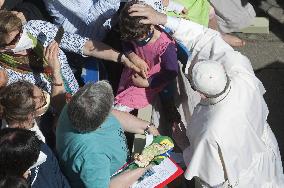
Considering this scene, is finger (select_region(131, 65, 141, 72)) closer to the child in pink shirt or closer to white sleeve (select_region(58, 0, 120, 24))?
the child in pink shirt

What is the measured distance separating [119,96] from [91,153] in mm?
1175

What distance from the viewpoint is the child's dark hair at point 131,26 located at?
11.3 feet

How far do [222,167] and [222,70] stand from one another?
643 millimetres

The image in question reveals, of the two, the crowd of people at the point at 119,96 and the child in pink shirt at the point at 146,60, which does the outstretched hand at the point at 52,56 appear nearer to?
the crowd of people at the point at 119,96

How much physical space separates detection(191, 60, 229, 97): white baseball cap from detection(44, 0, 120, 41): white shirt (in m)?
A: 1.37

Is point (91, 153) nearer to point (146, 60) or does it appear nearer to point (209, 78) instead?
point (209, 78)

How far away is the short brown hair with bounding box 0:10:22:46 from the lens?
136 inches

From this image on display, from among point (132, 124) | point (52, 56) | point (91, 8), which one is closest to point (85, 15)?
point (91, 8)

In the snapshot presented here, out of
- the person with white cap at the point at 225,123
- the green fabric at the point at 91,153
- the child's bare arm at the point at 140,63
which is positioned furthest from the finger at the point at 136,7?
the green fabric at the point at 91,153

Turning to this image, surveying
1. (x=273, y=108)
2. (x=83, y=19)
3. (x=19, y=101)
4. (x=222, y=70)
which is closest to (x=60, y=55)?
(x=83, y=19)

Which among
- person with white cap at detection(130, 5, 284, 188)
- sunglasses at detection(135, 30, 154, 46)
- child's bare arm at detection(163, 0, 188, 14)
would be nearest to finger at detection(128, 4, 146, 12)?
person with white cap at detection(130, 5, 284, 188)

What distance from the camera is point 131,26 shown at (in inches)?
136

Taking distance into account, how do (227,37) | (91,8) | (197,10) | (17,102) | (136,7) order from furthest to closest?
(227,37), (197,10), (91,8), (136,7), (17,102)

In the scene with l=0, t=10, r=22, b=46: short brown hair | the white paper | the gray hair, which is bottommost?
the white paper
